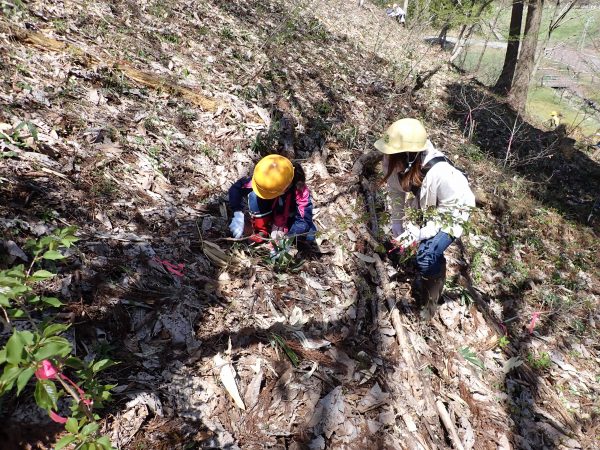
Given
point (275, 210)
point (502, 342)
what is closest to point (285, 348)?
point (275, 210)

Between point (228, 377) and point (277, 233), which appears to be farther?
point (277, 233)

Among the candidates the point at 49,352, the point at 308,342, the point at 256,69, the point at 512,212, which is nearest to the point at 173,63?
the point at 256,69

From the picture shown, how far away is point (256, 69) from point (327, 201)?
355 cm

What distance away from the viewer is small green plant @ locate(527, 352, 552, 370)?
14.3ft

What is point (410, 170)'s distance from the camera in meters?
3.49

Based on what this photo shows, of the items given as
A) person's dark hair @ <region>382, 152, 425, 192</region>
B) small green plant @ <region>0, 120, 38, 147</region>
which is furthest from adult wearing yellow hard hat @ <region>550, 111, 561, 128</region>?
small green plant @ <region>0, 120, 38, 147</region>

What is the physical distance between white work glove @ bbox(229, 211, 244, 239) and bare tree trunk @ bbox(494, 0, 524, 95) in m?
14.1

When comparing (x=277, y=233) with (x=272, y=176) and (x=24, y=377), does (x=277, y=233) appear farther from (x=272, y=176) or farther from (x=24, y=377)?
(x=24, y=377)

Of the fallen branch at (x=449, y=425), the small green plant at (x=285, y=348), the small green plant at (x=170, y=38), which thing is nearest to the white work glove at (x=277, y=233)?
the small green plant at (x=285, y=348)

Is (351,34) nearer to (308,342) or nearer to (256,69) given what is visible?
(256,69)

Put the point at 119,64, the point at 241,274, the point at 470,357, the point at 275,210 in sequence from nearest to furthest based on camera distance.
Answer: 1. the point at 241,274
2. the point at 470,357
3. the point at 275,210
4. the point at 119,64

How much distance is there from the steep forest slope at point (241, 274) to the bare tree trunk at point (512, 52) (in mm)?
9214

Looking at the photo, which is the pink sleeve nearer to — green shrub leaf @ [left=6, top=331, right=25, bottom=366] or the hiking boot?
the hiking boot

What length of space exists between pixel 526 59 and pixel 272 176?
1349cm
